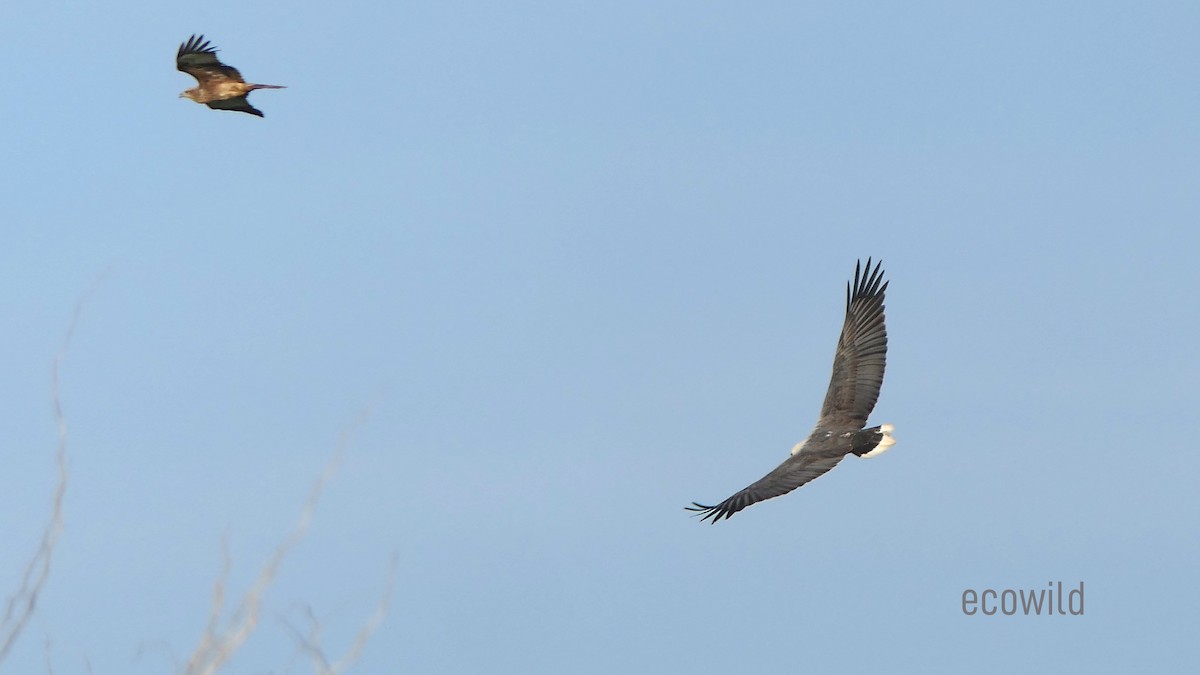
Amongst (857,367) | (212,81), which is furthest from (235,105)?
(857,367)

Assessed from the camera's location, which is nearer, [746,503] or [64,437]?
[64,437]

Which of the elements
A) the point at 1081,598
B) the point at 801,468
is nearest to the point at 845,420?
the point at 801,468

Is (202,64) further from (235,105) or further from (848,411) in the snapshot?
(848,411)

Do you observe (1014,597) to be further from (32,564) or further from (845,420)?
(32,564)

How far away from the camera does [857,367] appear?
2648cm

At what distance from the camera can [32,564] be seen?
5000 mm

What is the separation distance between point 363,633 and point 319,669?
26cm

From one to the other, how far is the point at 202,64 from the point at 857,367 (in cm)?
1343

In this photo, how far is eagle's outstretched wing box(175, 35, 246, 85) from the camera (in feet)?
94.1

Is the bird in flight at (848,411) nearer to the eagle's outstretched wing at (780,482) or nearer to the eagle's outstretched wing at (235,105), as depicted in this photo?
the eagle's outstretched wing at (780,482)

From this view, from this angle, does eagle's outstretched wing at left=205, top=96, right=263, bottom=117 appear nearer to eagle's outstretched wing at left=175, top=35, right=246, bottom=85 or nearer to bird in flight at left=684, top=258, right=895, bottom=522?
eagle's outstretched wing at left=175, top=35, right=246, bottom=85

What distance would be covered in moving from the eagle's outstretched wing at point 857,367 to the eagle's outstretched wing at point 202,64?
12.4 m

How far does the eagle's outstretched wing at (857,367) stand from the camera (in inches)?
1028

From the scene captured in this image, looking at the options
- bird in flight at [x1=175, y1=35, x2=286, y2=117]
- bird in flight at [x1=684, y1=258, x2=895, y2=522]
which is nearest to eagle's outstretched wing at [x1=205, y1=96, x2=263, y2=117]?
bird in flight at [x1=175, y1=35, x2=286, y2=117]
